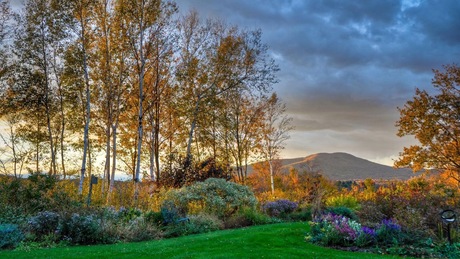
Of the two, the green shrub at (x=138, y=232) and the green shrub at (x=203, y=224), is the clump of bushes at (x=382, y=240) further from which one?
the green shrub at (x=138, y=232)

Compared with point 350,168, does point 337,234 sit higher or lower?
lower

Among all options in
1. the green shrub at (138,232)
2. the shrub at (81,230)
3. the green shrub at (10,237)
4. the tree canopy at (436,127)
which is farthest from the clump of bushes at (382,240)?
the tree canopy at (436,127)

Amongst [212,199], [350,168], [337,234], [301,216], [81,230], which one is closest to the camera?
[337,234]

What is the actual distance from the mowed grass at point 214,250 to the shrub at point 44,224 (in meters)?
1.43

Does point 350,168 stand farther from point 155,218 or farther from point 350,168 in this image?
point 155,218

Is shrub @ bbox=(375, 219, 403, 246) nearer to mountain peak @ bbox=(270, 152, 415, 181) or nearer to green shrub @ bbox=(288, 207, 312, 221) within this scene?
green shrub @ bbox=(288, 207, 312, 221)

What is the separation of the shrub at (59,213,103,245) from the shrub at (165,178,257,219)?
408 centimetres

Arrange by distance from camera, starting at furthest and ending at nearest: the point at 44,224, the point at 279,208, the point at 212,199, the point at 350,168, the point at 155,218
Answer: the point at 350,168 < the point at 279,208 < the point at 212,199 < the point at 155,218 < the point at 44,224

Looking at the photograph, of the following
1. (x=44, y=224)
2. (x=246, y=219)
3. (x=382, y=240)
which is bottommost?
(x=382, y=240)

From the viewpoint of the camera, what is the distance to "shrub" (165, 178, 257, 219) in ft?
45.5

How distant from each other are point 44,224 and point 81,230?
44.0 inches

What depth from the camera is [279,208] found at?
15.6 m

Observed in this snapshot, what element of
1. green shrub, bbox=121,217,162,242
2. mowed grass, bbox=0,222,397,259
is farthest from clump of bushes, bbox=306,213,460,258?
green shrub, bbox=121,217,162,242

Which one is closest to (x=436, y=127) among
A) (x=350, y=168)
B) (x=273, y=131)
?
(x=273, y=131)
